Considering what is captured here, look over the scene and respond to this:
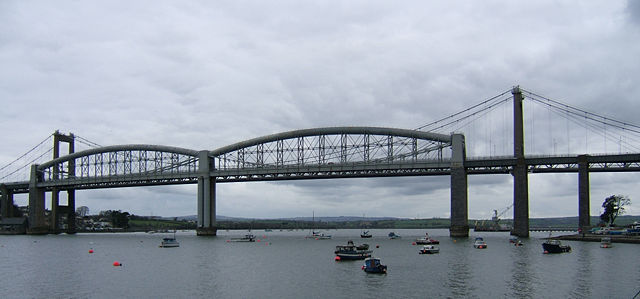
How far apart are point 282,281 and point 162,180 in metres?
115

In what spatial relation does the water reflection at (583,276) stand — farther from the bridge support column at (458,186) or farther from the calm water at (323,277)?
the bridge support column at (458,186)

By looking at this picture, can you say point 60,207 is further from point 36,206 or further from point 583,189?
point 583,189

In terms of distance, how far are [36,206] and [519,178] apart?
147m

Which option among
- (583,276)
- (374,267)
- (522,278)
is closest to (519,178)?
(583,276)

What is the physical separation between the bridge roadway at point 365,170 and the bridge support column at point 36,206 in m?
8.42

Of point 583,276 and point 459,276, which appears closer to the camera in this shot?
point 583,276

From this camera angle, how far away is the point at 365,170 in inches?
5458

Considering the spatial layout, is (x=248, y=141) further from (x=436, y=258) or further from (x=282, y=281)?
(x=282, y=281)

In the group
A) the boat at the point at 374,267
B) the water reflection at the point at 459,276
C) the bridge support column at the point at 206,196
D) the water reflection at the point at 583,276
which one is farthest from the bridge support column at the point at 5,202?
the water reflection at the point at 583,276

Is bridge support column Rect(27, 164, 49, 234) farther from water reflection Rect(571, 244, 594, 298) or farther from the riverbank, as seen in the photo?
water reflection Rect(571, 244, 594, 298)

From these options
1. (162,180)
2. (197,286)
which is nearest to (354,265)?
(197,286)

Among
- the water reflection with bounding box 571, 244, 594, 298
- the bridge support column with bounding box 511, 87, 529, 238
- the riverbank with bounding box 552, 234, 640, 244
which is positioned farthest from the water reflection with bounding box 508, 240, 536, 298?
the bridge support column with bounding box 511, 87, 529, 238

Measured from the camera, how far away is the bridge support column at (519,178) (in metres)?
122

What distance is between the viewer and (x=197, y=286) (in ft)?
174
